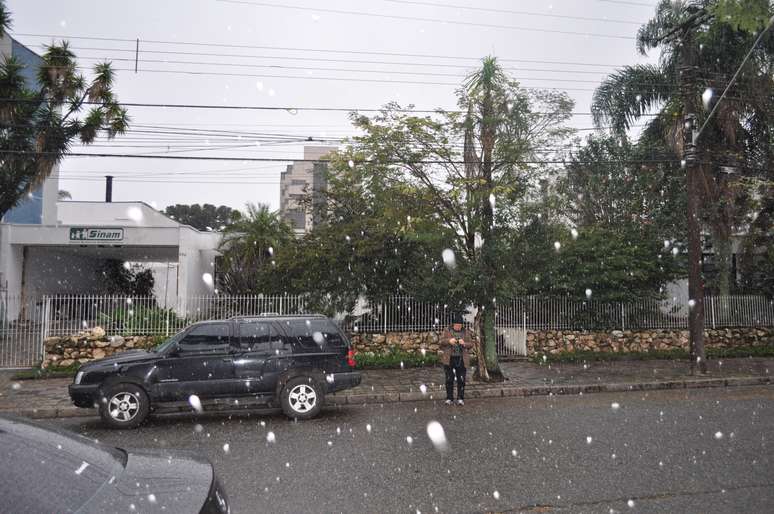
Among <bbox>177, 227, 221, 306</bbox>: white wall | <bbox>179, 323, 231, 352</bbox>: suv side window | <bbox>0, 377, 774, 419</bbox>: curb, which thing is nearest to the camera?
<bbox>179, 323, 231, 352</bbox>: suv side window

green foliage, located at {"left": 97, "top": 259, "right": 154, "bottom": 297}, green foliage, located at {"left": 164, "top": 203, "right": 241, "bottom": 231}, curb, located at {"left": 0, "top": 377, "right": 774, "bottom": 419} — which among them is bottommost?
curb, located at {"left": 0, "top": 377, "right": 774, "bottom": 419}

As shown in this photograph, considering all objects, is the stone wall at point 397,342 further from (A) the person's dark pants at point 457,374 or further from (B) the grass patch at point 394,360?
(A) the person's dark pants at point 457,374

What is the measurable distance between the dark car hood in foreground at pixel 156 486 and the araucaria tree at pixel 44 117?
15419 millimetres

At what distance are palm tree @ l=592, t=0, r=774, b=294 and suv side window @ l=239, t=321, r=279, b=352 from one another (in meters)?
14.7

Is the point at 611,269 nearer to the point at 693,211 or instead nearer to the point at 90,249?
the point at 693,211

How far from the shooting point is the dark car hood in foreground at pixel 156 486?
7.41 feet

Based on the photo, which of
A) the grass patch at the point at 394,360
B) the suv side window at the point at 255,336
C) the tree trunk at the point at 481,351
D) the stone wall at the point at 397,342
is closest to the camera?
the suv side window at the point at 255,336

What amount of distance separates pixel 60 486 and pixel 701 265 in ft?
50.8

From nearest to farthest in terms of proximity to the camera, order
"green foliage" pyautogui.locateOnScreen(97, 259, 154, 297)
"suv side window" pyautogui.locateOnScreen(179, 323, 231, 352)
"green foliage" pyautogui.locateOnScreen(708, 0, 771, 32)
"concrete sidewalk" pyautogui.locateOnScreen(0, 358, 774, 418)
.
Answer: "suv side window" pyautogui.locateOnScreen(179, 323, 231, 352) → "green foliage" pyautogui.locateOnScreen(708, 0, 771, 32) → "concrete sidewalk" pyautogui.locateOnScreen(0, 358, 774, 418) → "green foliage" pyautogui.locateOnScreen(97, 259, 154, 297)

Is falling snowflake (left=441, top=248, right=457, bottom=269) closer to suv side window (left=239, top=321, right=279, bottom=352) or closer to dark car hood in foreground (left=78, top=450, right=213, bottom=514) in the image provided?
suv side window (left=239, top=321, right=279, bottom=352)

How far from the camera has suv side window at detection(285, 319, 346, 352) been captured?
31.3 ft

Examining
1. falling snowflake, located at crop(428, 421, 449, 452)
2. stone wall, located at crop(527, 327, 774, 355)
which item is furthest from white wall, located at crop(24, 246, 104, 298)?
falling snowflake, located at crop(428, 421, 449, 452)

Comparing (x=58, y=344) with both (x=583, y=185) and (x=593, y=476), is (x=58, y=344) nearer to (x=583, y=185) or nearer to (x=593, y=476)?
(x=593, y=476)

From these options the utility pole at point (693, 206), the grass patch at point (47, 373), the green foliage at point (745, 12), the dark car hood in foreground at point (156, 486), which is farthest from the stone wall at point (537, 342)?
the dark car hood in foreground at point (156, 486)
